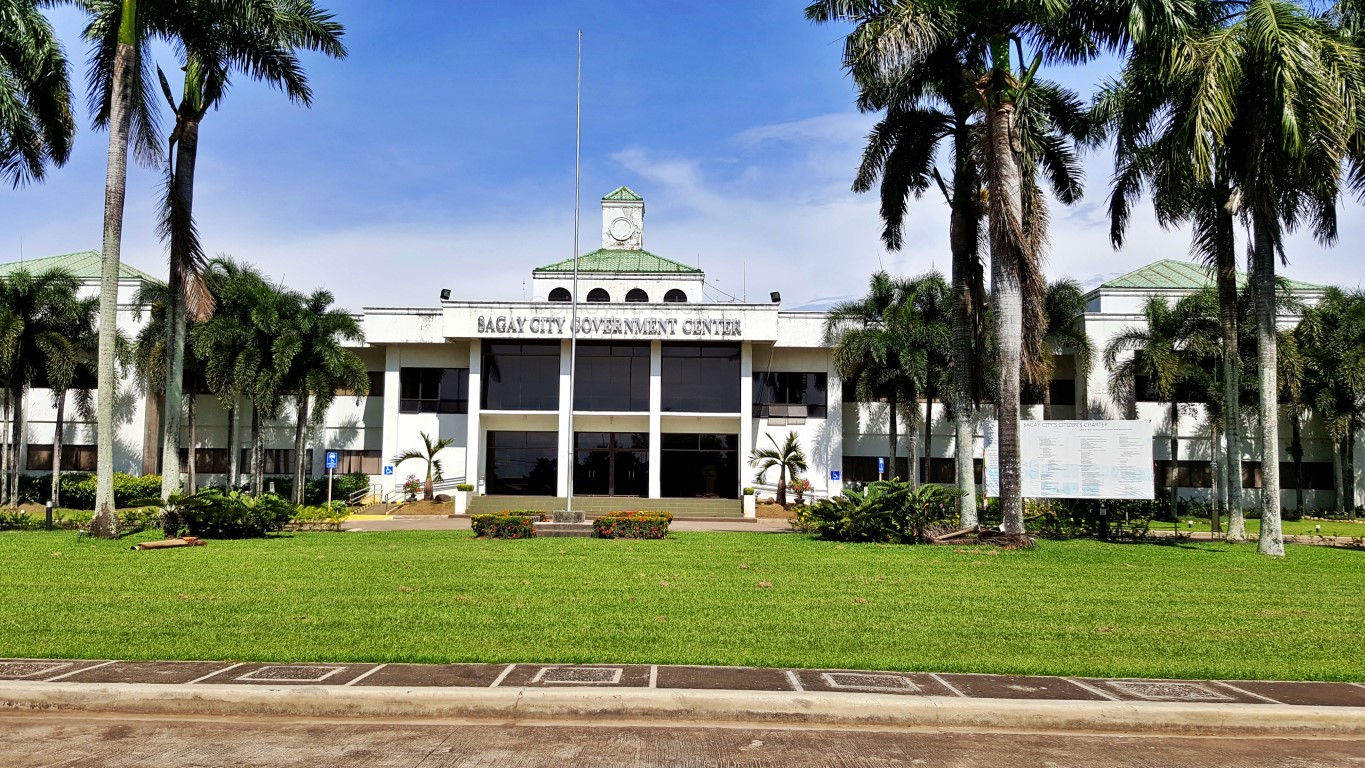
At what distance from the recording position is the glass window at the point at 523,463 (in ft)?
124

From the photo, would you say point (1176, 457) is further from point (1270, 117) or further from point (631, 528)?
point (631, 528)

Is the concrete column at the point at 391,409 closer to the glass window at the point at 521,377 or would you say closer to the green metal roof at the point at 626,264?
the glass window at the point at 521,377

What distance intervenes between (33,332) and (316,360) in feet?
31.8

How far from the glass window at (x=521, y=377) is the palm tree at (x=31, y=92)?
1757 centimetres

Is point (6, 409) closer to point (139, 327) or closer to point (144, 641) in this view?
point (139, 327)

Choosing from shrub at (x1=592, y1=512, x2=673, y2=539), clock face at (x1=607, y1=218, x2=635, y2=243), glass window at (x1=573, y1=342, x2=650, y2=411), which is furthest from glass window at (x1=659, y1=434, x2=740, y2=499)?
shrub at (x1=592, y1=512, x2=673, y2=539)

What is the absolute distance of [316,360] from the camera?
1394 inches

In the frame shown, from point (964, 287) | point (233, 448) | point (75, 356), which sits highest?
point (964, 287)

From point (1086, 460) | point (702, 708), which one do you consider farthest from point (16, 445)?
point (702, 708)

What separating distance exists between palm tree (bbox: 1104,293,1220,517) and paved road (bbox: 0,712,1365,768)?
29996mm

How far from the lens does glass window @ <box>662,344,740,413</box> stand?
1467 inches

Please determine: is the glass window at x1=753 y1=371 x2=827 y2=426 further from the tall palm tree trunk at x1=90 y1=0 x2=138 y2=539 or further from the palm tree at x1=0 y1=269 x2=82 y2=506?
the palm tree at x1=0 y1=269 x2=82 y2=506

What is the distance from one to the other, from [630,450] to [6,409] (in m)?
23.6

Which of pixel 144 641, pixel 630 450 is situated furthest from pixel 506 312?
pixel 144 641
